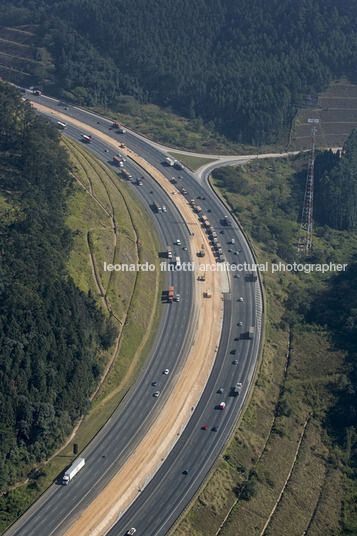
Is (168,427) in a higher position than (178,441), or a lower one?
higher

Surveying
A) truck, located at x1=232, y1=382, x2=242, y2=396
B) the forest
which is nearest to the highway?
truck, located at x1=232, y1=382, x2=242, y2=396

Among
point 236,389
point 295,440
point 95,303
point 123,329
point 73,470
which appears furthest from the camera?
point 123,329

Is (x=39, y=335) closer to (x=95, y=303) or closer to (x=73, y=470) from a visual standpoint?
(x=95, y=303)

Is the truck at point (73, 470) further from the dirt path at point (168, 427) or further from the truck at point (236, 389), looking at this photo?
the truck at point (236, 389)

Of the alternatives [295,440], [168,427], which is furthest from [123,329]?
[295,440]

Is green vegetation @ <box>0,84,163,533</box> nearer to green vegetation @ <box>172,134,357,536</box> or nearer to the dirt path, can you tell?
the dirt path
